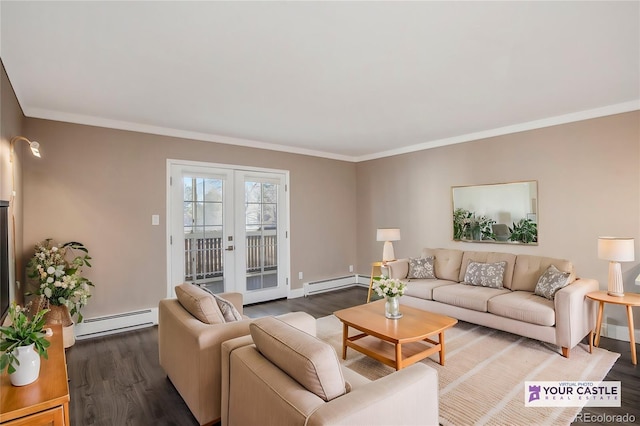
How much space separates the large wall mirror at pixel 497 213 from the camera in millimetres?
4211

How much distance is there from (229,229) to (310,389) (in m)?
3.79

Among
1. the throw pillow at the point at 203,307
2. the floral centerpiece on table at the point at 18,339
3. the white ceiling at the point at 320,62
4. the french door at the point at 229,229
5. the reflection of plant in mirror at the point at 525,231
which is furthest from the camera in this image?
the french door at the point at 229,229

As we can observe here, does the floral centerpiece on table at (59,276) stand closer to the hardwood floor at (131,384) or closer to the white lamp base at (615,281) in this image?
the hardwood floor at (131,384)

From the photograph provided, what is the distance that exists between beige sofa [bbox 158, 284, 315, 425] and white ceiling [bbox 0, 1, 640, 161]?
70.3 inches

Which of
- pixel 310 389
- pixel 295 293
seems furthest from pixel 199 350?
pixel 295 293

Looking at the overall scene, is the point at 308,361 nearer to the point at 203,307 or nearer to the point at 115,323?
the point at 203,307

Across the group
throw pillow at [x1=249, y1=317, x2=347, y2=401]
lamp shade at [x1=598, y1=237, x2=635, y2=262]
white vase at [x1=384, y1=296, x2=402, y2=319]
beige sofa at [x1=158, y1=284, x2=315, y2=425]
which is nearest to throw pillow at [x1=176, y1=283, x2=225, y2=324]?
beige sofa at [x1=158, y1=284, x2=315, y2=425]

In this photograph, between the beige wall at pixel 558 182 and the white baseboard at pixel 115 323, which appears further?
the white baseboard at pixel 115 323

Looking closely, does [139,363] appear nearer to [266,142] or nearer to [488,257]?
[266,142]

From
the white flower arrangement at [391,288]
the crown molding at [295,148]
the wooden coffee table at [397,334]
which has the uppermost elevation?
the crown molding at [295,148]

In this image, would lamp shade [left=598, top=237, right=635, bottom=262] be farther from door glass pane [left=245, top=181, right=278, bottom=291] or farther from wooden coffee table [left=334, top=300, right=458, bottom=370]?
door glass pane [left=245, top=181, right=278, bottom=291]

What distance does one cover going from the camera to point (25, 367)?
149 cm

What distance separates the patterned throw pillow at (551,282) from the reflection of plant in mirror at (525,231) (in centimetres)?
65

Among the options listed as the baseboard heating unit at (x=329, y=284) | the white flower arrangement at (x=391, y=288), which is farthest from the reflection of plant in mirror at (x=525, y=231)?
the baseboard heating unit at (x=329, y=284)
